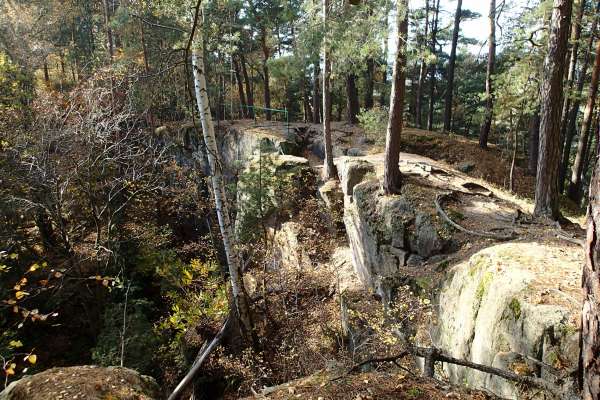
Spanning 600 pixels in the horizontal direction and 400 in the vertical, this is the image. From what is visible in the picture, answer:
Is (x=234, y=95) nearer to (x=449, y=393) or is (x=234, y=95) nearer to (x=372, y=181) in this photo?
(x=372, y=181)

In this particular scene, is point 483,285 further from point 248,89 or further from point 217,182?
point 248,89

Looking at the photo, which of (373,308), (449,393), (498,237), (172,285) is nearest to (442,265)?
(498,237)

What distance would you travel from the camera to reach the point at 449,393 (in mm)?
2615

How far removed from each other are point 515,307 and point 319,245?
815cm

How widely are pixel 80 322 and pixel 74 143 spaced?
6388mm

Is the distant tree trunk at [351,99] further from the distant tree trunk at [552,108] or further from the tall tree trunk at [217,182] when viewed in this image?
the tall tree trunk at [217,182]

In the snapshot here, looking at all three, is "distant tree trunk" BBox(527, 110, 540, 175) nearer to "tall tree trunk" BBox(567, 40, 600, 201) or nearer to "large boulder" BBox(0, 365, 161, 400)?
"tall tree trunk" BBox(567, 40, 600, 201)

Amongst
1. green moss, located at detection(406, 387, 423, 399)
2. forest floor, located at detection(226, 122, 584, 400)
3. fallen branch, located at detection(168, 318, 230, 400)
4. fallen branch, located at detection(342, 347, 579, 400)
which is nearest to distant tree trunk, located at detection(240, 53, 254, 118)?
forest floor, located at detection(226, 122, 584, 400)

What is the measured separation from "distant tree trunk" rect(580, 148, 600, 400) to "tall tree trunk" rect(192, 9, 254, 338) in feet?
17.1

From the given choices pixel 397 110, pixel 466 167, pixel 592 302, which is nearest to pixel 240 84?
pixel 466 167

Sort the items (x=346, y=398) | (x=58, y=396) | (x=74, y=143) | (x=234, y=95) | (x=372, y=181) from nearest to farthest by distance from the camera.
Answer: (x=346, y=398) → (x=58, y=396) → (x=74, y=143) → (x=372, y=181) → (x=234, y=95)

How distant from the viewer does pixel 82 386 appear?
12.6ft

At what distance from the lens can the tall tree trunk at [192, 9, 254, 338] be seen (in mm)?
5904

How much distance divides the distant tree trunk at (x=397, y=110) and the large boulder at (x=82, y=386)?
22.7 feet
